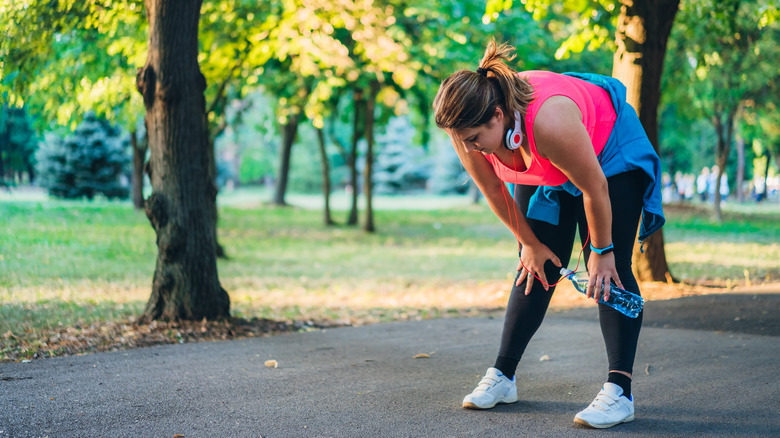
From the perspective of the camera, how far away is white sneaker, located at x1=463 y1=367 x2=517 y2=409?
10.6 feet

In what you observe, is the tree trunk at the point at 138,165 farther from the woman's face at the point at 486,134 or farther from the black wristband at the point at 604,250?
the black wristband at the point at 604,250

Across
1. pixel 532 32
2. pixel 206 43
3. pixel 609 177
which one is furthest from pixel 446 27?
pixel 609 177

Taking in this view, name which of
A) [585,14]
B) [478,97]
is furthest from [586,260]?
[585,14]

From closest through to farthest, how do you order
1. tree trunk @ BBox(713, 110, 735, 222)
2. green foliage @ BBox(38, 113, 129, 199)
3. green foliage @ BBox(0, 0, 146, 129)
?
green foliage @ BBox(0, 0, 146, 129)
green foliage @ BBox(38, 113, 129, 199)
tree trunk @ BBox(713, 110, 735, 222)

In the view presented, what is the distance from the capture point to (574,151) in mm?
2621

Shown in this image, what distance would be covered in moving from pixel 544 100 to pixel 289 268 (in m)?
9.28

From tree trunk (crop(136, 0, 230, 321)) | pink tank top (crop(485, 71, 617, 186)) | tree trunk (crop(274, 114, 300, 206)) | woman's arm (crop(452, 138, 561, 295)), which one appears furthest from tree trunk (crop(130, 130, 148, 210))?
pink tank top (crop(485, 71, 617, 186))

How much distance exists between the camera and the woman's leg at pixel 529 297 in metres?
3.23

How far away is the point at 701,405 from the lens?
10.8ft

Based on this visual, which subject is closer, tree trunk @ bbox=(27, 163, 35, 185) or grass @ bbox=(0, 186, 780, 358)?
grass @ bbox=(0, 186, 780, 358)

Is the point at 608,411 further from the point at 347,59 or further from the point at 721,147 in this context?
the point at 721,147

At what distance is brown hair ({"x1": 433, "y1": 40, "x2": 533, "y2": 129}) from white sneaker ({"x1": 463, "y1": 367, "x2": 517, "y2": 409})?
1.28 metres

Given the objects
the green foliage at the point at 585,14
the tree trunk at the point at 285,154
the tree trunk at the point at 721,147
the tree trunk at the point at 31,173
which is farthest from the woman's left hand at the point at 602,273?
the tree trunk at the point at 285,154

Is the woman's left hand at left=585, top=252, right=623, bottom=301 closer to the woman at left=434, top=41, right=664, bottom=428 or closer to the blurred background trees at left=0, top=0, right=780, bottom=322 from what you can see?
the woman at left=434, top=41, right=664, bottom=428
